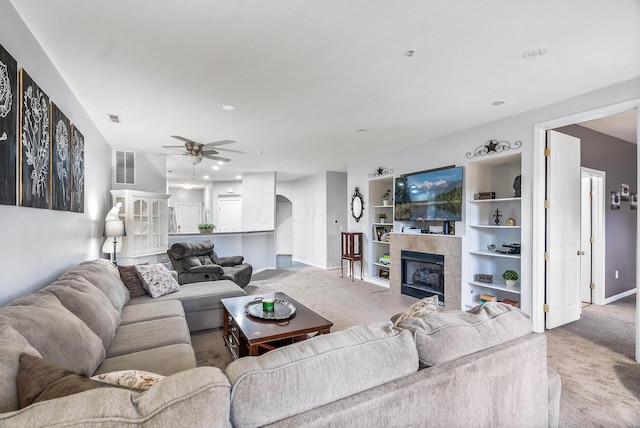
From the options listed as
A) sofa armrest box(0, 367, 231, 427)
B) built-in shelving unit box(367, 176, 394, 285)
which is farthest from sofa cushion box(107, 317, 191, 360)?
built-in shelving unit box(367, 176, 394, 285)

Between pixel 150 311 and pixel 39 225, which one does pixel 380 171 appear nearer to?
pixel 150 311

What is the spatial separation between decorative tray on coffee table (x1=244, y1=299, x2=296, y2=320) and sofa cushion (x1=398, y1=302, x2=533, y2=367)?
1515 millimetres

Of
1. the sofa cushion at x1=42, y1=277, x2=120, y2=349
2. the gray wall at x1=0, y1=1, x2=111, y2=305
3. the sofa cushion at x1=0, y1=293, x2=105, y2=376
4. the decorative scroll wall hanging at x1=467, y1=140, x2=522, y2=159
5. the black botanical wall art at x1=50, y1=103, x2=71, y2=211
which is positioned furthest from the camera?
the decorative scroll wall hanging at x1=467, y1=140, x2=522, y2=159

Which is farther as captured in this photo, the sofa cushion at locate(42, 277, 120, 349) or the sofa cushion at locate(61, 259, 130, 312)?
the sofa cushion at locate(61, 259, 130, 312)

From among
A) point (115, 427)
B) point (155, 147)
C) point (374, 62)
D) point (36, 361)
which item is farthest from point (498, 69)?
point (155, 147)

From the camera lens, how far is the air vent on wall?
210 inches

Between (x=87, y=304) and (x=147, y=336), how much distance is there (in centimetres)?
47

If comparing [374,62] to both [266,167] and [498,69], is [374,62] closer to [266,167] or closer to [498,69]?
[498,69]

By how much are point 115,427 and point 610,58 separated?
141 inches

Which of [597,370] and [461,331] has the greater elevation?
[461,331]

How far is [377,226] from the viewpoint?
6.19 m

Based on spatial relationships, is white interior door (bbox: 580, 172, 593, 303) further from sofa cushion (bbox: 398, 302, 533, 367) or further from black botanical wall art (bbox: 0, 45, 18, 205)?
black botanical wall art (bbox: 0, 45, 18, 205)

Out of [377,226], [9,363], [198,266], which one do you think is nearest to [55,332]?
[9,363]

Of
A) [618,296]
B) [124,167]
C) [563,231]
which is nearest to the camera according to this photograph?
[563,231]
